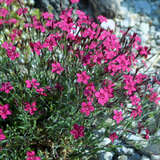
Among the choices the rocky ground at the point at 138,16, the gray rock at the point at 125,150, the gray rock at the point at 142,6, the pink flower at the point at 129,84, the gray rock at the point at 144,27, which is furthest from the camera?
the gray rock at the point at 142,6

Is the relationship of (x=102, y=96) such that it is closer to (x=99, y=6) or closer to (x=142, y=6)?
(x=99, y=6)

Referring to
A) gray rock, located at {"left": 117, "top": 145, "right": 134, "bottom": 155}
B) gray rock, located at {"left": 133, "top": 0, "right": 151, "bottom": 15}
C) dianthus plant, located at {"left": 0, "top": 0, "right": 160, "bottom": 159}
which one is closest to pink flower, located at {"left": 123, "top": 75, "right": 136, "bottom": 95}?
dianthus plant, located at {"left": 0, "top": 0, "right": 160, "bottom": 159}

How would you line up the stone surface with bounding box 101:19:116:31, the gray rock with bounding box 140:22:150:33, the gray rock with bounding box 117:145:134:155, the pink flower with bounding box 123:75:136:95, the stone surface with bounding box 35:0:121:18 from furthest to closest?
the gray rock with bounding box 140:22:150:33
the stone surface with bounding box 35:0:121:18
the stone surface with bounding box 101:19:116:31
the gray rock with bounding box 117:145:134:155
the pink flower with bounding box 123:75:136:95

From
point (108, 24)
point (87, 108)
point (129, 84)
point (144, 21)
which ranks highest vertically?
point (144, 21)

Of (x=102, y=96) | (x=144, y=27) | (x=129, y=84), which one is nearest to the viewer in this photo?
(x=102, y=96)

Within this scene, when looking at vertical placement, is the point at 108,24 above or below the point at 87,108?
above

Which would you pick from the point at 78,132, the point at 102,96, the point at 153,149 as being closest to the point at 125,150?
the point at 153,149

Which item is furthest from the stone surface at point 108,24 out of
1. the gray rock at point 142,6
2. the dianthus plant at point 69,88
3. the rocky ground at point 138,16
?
the dianthus plant at point 69,88

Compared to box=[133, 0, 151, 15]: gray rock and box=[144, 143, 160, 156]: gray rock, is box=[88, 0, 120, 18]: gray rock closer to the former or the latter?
box=[133, 0, 151, 15]: gray rock

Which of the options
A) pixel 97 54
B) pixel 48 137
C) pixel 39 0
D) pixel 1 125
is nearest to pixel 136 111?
pixel 97 54

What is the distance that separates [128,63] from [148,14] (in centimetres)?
375

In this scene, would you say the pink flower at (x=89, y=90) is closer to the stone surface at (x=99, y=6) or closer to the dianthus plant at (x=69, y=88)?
the dianthus plant at (x=69, y=88)

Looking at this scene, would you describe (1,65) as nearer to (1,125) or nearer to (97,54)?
(1,125)

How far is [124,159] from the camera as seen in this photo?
2838mm
